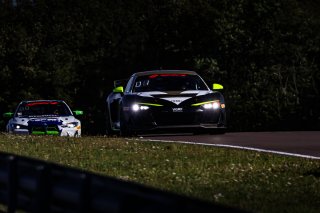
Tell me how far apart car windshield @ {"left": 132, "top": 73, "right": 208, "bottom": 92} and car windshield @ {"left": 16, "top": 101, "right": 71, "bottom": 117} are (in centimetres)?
460

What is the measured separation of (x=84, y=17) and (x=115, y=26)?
3231mm

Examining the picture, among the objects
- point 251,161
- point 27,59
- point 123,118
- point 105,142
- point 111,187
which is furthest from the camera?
point 27,59

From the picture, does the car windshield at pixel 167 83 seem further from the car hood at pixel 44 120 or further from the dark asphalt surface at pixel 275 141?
the car hood at pixel 44 120

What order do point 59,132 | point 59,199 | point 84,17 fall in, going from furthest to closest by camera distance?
point 84,17
point 59,132
point 59,199

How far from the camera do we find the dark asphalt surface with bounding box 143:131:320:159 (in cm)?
1858

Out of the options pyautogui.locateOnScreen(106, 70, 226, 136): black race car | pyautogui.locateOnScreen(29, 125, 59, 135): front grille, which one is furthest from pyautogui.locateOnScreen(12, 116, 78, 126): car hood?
pyautogui.locateOnScreen(106, 70, 226, 136): black race car

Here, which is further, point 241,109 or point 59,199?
point 241,109

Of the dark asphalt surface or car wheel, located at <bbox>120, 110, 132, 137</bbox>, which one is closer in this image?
the dark asphalt surface

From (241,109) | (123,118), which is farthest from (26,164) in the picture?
(241,109)

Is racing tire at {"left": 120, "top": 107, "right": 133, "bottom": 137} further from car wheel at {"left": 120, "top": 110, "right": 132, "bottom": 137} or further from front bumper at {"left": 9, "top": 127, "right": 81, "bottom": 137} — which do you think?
front bumper at {"left": 9, "top": 127, "right": 81, "bottom": 137}

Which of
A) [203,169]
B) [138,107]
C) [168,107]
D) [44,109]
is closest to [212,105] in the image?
[168,107]

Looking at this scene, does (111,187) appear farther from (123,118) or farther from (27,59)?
(27,59)

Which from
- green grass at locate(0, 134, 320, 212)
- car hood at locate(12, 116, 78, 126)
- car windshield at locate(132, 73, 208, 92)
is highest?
car windshield at locate(132, 73, 208, 92)

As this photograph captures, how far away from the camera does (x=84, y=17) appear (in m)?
73.8
